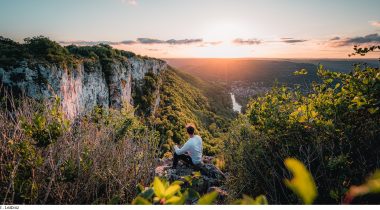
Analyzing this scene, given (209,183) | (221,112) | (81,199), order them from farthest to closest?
(221,112) → (209,183) → (81,199)

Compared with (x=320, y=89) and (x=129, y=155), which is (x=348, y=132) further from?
(x=129, y=155)

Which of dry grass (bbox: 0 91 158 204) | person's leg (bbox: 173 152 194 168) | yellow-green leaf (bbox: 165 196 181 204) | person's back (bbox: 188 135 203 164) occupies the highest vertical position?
yellow-green leaf (bbox: 165 196 181 204)

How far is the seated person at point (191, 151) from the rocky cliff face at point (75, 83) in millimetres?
2764

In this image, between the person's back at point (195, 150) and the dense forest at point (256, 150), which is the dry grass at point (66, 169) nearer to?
the dense forest at point (256, 150)

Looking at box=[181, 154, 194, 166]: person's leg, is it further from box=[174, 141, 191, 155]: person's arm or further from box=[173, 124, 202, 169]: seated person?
box=[174, 141, 191, 155]: person's arm

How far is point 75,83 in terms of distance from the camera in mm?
17703

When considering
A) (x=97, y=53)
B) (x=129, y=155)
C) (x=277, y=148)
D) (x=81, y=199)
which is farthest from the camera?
(x=97, y=53)

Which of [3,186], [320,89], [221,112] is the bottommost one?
[221,112]

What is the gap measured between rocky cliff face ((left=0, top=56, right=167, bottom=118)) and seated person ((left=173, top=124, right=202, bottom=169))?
109 inches

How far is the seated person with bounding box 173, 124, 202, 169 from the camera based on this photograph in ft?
27.0

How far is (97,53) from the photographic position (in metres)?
26.7

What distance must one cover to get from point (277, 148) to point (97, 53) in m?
24.7

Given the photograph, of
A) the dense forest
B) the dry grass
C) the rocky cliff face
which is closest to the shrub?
the dense forest

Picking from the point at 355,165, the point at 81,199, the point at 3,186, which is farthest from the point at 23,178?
the point at 355,165
